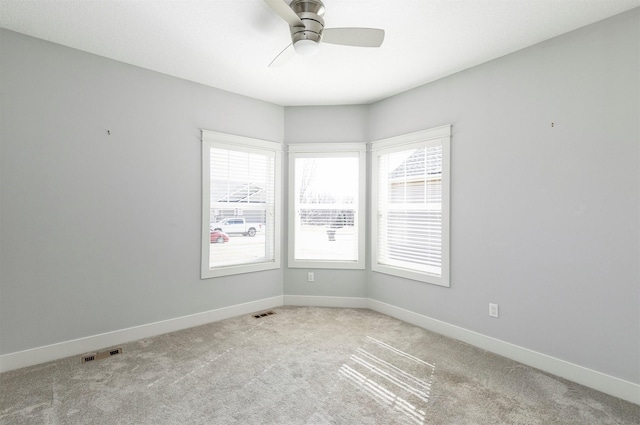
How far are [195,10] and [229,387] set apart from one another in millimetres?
2693

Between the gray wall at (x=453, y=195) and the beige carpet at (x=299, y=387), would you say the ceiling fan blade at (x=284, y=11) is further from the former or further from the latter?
the beige carpet at (x=299, y=387)

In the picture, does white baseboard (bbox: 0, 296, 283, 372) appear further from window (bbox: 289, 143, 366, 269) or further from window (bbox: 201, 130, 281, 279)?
window (bbox: 289, 143, 366, 269)

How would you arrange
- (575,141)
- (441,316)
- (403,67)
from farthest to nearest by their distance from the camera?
(441,316) < (403,67) < (575,141)

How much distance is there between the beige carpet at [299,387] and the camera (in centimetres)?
197

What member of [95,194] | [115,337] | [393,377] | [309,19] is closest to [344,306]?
[393,377]

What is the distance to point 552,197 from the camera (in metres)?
2.53

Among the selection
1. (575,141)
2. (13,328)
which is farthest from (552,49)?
(13,328)

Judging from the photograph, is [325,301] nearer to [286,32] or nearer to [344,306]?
[344,306]

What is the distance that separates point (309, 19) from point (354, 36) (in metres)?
0.31

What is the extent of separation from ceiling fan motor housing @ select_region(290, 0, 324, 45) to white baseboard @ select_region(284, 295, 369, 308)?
3049 millimetres

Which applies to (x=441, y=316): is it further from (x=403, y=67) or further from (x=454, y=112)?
(x=403, y=67)

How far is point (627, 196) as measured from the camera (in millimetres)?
2178

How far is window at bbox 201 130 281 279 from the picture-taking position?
11.7 feet

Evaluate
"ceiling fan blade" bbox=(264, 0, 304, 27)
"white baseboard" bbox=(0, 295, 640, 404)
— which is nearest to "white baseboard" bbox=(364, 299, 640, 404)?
"white baseboard" bbox=(0, 295, 640, 404)
